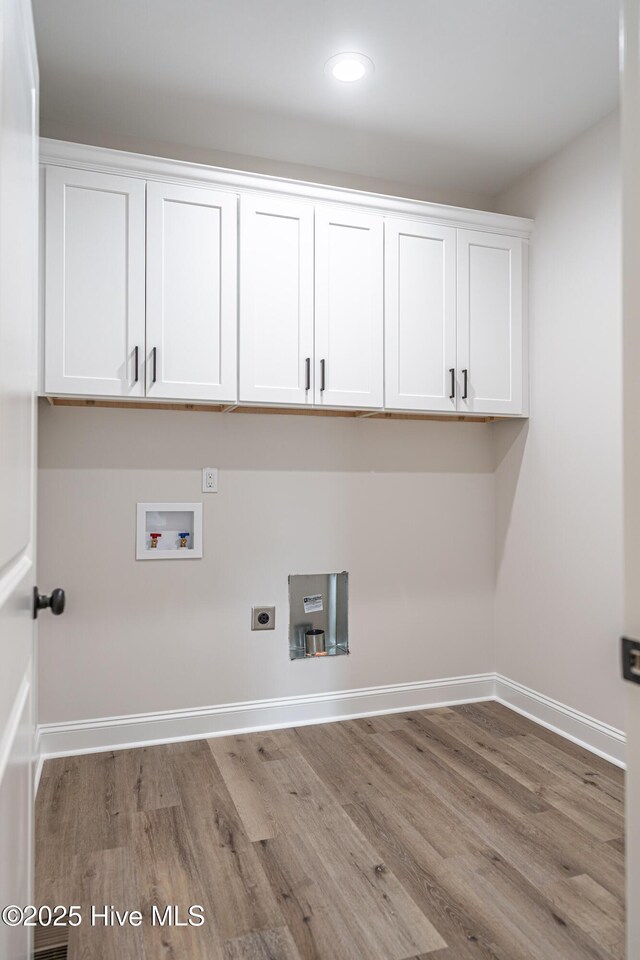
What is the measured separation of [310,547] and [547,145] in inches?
85.1

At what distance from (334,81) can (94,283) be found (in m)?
1.20

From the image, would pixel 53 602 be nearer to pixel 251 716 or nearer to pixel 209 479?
pixel 209 479

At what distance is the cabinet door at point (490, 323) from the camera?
2.99 meters

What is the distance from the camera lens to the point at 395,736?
289 cm

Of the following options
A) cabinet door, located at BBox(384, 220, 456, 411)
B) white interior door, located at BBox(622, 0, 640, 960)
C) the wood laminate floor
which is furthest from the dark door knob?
cabinet door, located at BBox(384, 220, 456, 411)

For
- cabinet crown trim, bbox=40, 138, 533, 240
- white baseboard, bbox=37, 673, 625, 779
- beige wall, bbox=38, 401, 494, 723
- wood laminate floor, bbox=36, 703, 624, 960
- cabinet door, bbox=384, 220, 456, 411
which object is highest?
cabinet crown trim, bbox=40, 138, 533, 240

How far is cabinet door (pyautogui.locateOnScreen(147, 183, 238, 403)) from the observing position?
8.26ft

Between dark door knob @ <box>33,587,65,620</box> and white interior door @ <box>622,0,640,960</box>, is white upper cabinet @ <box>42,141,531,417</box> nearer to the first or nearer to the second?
dark door knob @ <box>33,587,65,620</box>

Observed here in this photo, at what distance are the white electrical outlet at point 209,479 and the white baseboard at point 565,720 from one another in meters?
1.83

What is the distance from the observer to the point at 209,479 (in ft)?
9.54

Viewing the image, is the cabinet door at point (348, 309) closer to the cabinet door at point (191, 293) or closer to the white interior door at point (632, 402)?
the cabinet door at point (191, 293)

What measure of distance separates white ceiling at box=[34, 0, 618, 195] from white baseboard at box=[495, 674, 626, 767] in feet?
8.31

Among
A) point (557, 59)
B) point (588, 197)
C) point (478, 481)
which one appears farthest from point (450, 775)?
point (557, 59)

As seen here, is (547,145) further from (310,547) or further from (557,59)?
(310,547)
